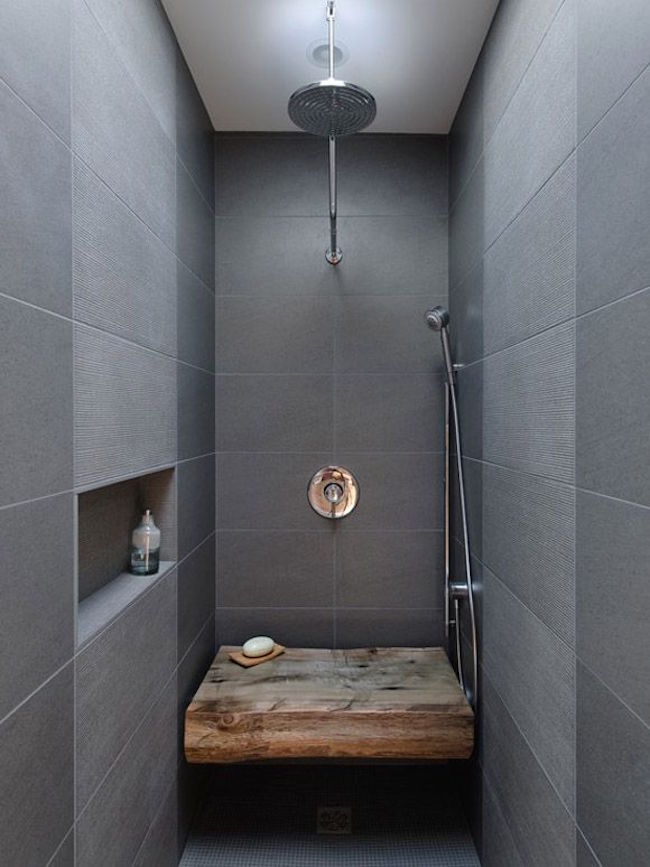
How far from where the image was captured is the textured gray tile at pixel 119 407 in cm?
116

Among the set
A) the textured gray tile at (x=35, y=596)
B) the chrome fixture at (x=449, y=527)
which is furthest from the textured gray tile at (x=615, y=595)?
the textured gray tile at (x=35, y=596)

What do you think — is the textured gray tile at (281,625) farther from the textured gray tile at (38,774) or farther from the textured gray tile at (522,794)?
the textured gray tile at (38,774)

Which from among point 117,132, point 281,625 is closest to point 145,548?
point 281,625

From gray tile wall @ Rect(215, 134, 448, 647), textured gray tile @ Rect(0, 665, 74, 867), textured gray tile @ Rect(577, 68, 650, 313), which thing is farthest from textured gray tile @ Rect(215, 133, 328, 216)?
textured gray tile @ Rect(0, 665, 74, 867)

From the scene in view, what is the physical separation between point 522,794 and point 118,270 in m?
1.57

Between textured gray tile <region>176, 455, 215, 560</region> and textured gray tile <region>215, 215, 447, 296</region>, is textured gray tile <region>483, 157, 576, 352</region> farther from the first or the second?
textured gray tile <region>176, 455, 215, 560</region>

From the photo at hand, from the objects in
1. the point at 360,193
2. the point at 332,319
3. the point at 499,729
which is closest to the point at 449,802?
the point at 499,729

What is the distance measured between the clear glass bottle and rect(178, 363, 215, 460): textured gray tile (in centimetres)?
26

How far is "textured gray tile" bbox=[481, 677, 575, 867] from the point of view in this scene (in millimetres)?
1203

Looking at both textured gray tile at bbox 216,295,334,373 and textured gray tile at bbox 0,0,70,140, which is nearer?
textured gray tile at bbox 0,0,70,140

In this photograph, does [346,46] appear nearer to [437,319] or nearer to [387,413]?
[437,319]

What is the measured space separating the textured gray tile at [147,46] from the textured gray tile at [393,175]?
799 mm

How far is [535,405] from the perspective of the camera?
4.41 feet

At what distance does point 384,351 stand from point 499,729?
4.54 feet
